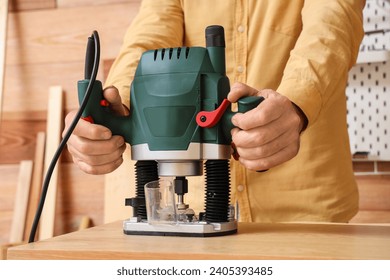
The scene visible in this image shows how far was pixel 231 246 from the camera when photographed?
68 centimetres

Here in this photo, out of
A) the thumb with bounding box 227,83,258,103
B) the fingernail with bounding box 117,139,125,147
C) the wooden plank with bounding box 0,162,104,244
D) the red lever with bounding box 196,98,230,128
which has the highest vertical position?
the thumb with bounding box 227,83,258,103

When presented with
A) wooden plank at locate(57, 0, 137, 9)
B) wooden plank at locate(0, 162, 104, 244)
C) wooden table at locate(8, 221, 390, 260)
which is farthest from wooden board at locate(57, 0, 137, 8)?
wooden table at locate(8, 221, 390, 260)

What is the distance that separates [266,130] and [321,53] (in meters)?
0.24

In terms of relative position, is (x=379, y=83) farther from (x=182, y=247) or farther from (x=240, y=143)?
(x=182, y=247)

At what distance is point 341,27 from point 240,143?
1.14ft

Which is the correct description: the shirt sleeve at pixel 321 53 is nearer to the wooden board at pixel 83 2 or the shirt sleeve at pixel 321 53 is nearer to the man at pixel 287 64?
the man at pixel 287 64

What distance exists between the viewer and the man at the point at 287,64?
3.14ft

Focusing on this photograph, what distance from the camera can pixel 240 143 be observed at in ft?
2.53

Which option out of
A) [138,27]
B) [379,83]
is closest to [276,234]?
[138,27]

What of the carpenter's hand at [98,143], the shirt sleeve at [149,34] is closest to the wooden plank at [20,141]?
the shirt sleeve at [149,34]

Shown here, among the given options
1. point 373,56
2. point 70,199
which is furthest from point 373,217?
point 70,199

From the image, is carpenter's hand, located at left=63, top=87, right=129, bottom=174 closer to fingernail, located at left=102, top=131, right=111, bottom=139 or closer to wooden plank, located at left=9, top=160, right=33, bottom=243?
fingernail, located at left=102, top=131, right=111, bottom=139

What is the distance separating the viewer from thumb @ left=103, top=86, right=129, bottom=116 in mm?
833

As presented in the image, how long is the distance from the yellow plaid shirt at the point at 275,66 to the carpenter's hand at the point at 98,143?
143 mm
